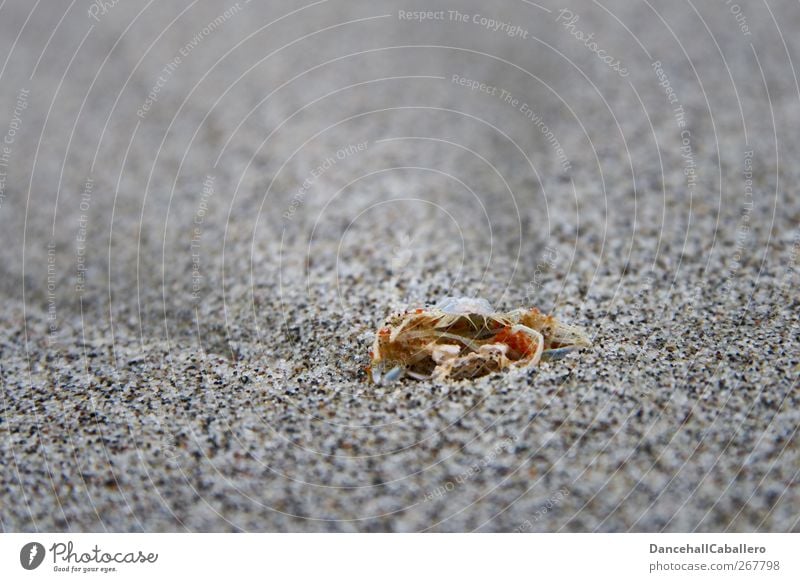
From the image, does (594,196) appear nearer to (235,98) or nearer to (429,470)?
(429,470)

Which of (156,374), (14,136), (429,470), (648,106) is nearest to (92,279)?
(156,374)

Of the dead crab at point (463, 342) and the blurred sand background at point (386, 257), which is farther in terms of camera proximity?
the dead crab at point (463, 342)
